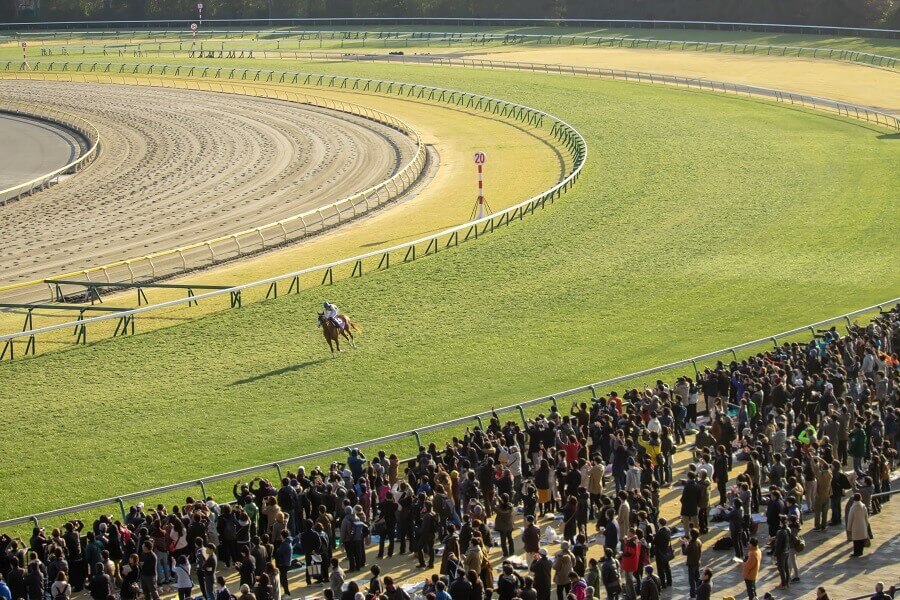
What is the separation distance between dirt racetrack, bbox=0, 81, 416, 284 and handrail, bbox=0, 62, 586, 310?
398 cm

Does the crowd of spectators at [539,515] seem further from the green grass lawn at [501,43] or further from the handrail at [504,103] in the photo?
the green grass lawn at [501,43]

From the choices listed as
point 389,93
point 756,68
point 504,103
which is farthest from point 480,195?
point 756,68

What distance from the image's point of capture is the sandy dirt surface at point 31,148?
169 feet

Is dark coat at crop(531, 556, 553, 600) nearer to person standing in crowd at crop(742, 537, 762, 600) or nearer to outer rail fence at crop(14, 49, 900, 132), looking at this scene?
person standing in crowd at crop(742, 537, 762, 600)

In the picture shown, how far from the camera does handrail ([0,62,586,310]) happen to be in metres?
34.9

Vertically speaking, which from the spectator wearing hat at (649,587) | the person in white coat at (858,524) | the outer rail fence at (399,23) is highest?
the outer rail fence at (399,23)

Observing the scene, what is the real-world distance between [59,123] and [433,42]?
3989 cm

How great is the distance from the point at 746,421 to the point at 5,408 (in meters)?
14.0

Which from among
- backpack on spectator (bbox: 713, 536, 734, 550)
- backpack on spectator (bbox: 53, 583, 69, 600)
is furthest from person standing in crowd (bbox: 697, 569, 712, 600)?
backpack on spectator (bbox: 53, 583, 69, 600)

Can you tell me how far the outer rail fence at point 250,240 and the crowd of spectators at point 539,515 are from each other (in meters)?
15.4

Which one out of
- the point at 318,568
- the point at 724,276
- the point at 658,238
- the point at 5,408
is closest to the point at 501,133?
the point at 658,238

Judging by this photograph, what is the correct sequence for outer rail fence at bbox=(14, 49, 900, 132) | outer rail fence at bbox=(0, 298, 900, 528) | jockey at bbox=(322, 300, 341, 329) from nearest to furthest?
outer rail fence at bbox=(0, 298, 900, 528) < jockey at bbox=(322, 300, 341, 329) < outer rail fence at bbox=(14, 49, 900, 132)

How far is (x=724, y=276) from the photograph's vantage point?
33.8 metres

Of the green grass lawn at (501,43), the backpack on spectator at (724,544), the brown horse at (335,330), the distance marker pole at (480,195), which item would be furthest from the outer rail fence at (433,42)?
the backpack on spectator at (724,544)
